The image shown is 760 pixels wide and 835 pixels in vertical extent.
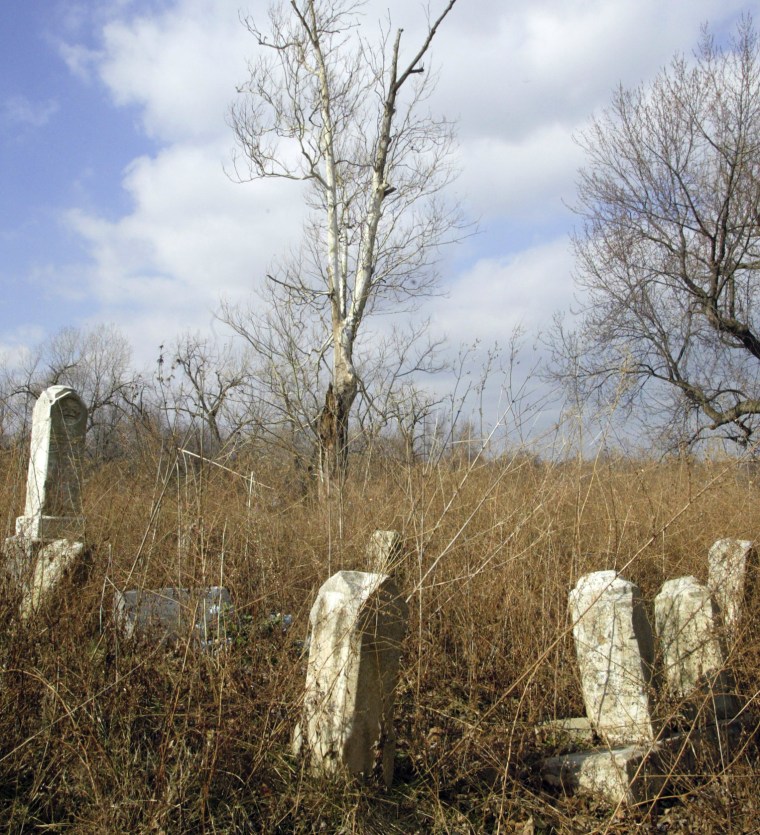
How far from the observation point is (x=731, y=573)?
4.23m

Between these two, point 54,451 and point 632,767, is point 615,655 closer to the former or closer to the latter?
point 632,767

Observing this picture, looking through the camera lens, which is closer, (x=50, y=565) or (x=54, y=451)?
(x=50, y=565)

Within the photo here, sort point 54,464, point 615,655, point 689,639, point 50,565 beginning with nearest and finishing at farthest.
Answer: point 615,655 < point 689,639 < point 50,565 < point 54,464

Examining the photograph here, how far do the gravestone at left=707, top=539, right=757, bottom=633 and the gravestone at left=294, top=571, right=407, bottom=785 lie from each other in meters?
1.82

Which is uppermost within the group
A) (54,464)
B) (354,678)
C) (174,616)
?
(54,464)

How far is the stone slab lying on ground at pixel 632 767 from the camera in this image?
2918mm

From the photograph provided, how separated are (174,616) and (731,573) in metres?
2.99

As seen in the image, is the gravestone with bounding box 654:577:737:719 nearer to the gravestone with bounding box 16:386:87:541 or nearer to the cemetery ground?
the cemetery ground

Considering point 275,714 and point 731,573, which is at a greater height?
point 731,573

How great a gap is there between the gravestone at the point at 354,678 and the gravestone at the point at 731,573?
182cm

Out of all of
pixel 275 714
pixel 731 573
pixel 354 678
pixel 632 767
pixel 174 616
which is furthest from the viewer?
pixel 731 573

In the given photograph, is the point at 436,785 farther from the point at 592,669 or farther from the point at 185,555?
the point at 185,555

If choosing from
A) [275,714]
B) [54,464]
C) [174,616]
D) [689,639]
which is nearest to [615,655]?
[689,639]

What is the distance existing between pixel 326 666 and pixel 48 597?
158cm
